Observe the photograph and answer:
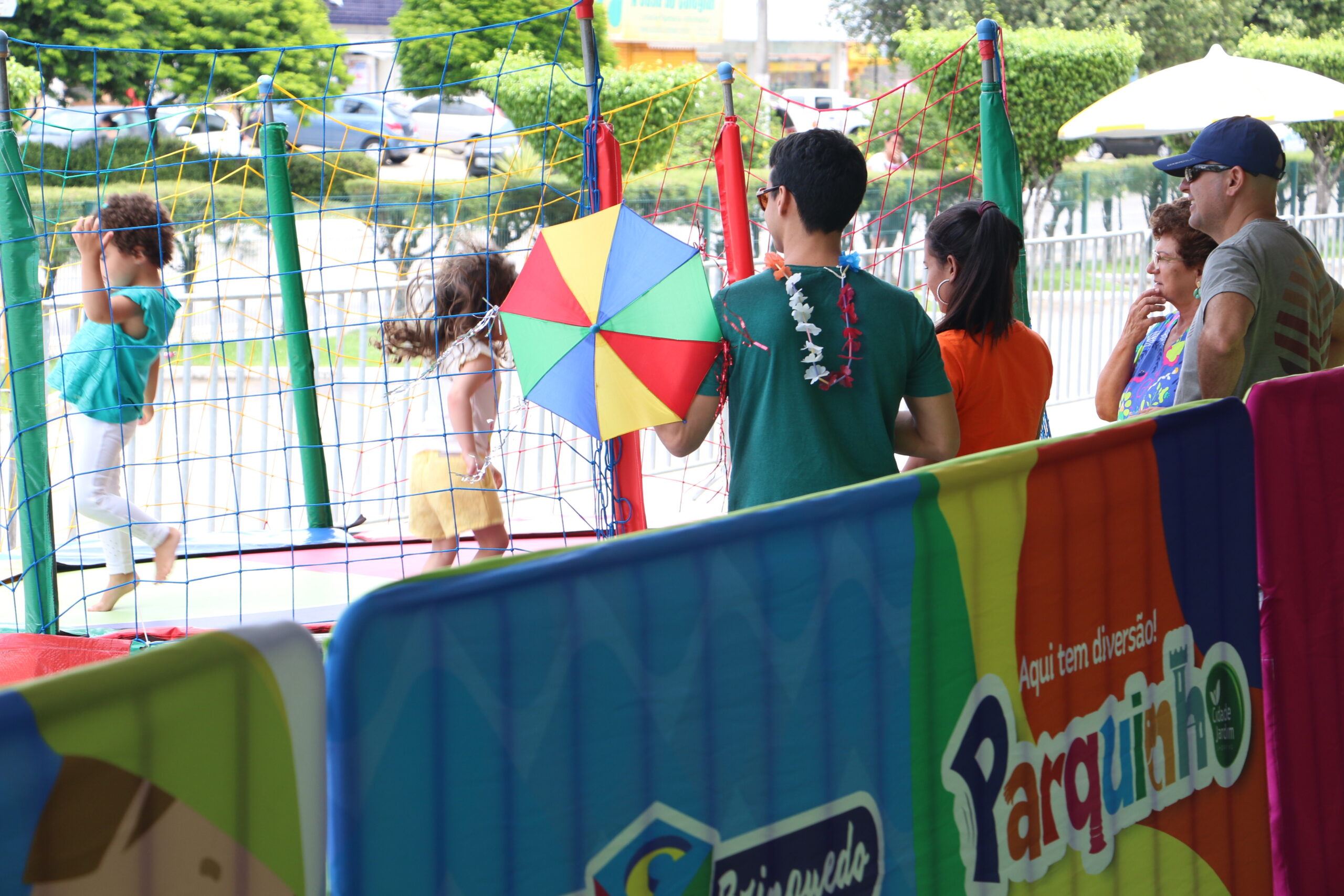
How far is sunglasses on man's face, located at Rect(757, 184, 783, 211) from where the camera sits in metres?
2.74

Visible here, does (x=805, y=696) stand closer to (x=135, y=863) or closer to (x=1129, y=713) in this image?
(x=1129, y=713)

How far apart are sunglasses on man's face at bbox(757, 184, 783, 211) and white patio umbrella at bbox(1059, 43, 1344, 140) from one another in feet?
29.0

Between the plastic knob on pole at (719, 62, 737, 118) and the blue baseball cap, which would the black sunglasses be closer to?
the blue baseball cap

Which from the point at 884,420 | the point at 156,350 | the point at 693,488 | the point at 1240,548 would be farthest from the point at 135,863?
the point at 693,488

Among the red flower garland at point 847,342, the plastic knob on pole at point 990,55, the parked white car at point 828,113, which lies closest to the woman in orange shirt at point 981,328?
the red flower garland at point 847,342

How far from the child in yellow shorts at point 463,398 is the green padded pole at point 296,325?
5.87 feet

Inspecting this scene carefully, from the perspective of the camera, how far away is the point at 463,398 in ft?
14.9

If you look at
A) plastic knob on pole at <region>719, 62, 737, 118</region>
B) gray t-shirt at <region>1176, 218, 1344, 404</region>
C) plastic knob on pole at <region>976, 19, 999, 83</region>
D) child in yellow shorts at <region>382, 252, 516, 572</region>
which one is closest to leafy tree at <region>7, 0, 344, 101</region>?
plastic knob on pole at <region>719, 62, 737, 118</region>

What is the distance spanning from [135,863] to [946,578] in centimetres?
134

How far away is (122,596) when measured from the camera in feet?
18.1

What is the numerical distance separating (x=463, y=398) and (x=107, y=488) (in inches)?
70.5

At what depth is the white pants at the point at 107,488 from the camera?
16.8ft

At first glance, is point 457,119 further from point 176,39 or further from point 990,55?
point 990,55

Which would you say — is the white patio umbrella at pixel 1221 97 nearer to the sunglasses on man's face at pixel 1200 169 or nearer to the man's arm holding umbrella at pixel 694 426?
the sunglasses on man's face at pixel 1200 169
